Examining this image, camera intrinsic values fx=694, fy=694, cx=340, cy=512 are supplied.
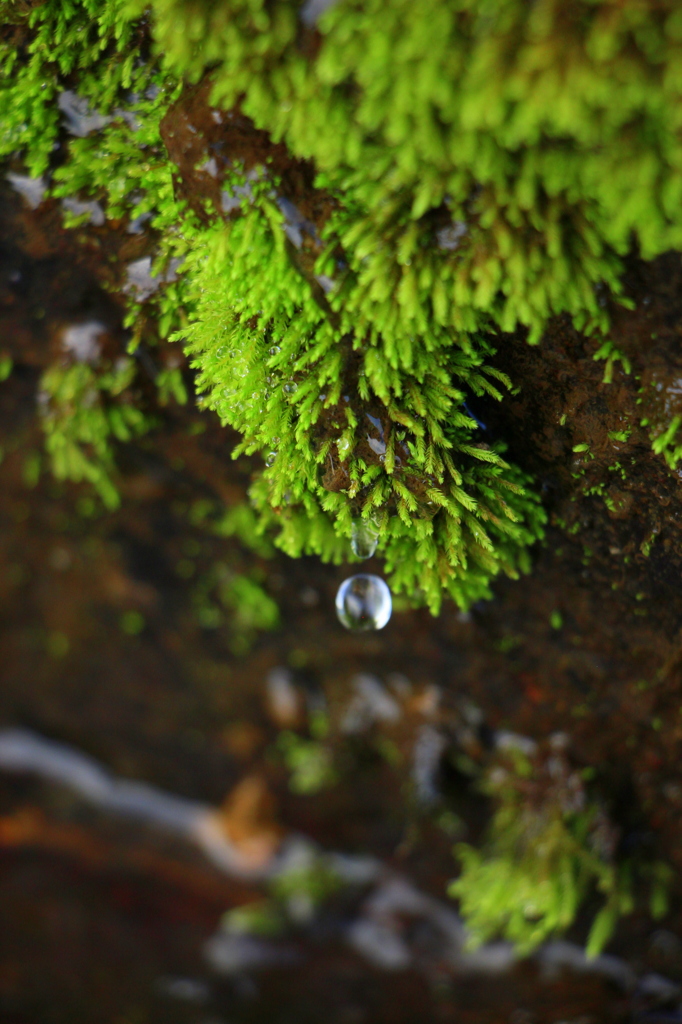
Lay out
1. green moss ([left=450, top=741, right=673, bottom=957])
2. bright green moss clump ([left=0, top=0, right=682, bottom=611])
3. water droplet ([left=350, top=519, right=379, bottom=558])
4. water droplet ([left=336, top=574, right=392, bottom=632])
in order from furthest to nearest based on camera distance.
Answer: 1. green moss ([left=450, top=741, right=673, bottom=957])
2. water droplet ([left=336, top=574, right=392, bottom=632])
3. water droplet ([left=350, top=519, right=379, bottom=558])
4. bright green moss clump ([left=0, top=0, right=682, bottom=611])

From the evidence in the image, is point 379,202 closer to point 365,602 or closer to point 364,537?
point 364,537

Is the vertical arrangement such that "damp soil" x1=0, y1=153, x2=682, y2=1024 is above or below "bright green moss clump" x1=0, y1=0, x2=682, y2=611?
below

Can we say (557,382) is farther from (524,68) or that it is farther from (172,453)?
(172,453)

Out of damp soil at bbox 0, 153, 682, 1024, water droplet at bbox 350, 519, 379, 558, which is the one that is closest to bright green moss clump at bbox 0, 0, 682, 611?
water droplet at bbox 350, 519, 379, 558

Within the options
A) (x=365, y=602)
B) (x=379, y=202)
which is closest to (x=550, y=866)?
(x=365, y=602)

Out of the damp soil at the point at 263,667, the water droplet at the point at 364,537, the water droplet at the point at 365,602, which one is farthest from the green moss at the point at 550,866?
the water droplet at the point at 364,537

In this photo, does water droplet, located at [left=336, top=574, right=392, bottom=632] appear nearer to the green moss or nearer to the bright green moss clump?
the bright green moss clump

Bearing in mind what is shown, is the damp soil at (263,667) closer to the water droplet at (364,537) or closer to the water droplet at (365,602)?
the water droplet at (365,602)
